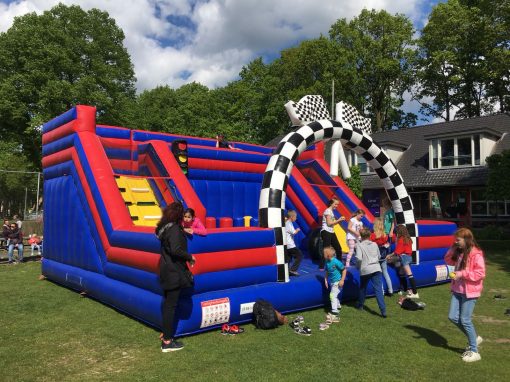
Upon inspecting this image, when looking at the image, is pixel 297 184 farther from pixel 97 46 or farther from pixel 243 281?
pixel 97 46

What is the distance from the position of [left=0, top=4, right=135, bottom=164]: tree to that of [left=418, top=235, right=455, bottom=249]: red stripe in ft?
70.4

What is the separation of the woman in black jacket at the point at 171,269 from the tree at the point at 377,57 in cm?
3028

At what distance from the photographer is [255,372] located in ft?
13.7

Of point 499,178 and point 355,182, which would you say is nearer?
point 499,178

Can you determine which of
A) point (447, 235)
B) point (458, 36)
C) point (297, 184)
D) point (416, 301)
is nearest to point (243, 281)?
point (416, 301)

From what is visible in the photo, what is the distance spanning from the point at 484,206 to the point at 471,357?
19.4m

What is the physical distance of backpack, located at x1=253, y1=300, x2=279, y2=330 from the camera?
563 centimetres

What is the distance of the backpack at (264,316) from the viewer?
5.63 m

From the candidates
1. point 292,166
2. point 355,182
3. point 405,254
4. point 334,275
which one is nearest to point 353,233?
point 405,254

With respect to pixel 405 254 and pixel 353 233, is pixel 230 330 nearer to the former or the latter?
pixel 353 233

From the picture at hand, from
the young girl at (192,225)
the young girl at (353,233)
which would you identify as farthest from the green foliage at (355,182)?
Result: the young girl at (192,225)

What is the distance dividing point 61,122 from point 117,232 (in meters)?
3.83

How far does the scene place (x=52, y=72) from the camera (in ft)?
79.6

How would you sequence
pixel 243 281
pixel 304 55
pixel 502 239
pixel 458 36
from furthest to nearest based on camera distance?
pixel 304 55 < pixel 458 36 < pixel 502 239 < pixel 243 281
